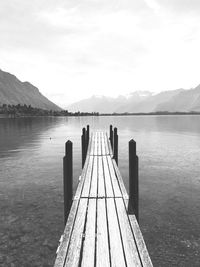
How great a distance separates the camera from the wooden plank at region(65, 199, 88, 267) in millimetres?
5030

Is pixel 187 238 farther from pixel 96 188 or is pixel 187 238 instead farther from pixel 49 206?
pixel 49 206

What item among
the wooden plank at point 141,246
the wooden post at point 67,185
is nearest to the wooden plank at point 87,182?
the wooden post at point 67,185

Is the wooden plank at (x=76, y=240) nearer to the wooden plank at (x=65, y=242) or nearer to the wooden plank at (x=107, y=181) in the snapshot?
the wooden plank at (x=65, y=242)

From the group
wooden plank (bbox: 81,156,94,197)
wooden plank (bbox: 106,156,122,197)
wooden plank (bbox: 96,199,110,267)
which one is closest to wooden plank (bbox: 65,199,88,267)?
wooden plank (bbox: 96,199,110,267)

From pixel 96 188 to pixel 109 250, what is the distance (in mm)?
4268

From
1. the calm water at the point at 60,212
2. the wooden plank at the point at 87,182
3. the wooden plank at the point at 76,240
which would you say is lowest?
the calm water at the point at 60,212

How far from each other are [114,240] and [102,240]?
34 cm

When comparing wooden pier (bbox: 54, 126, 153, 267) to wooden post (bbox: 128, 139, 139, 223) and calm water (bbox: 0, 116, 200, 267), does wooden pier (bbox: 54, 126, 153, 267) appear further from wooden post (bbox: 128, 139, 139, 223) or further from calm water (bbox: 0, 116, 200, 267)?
calm water (bbox: 0, 116, 200, 267)

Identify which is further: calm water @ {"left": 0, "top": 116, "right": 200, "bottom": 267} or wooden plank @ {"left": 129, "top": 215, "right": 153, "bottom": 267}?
calm water @ {"left": 0, "top": 116, "right": 200, "bottom": 267}

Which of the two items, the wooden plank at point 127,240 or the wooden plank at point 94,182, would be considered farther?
the wooden plank at point 94,182

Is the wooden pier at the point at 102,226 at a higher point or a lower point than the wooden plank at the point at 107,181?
lower

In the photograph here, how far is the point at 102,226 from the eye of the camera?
21.4 ft

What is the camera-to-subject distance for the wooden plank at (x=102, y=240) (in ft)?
Result: 16.4

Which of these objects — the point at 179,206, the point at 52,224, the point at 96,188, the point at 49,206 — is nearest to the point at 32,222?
the point at 52,224
